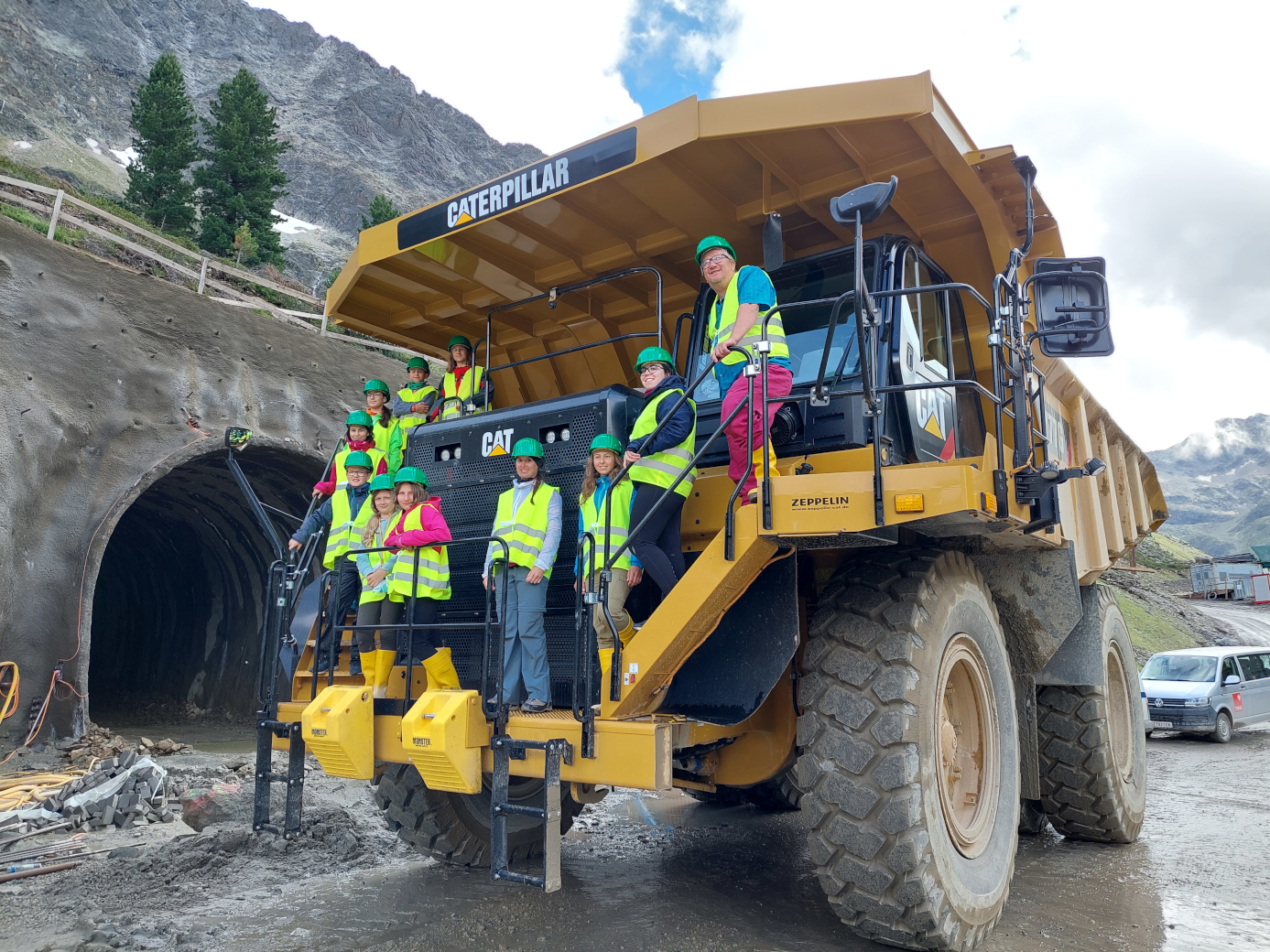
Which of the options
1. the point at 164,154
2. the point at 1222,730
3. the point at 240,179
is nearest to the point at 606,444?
the point at 1222,730

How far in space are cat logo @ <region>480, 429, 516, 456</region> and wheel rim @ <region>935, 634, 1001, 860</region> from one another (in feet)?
8.22

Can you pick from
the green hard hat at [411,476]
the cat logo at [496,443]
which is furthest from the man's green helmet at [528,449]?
the green hard hat at [411,476]

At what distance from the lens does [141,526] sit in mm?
15125

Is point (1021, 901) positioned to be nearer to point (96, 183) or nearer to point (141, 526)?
point (141, 526)

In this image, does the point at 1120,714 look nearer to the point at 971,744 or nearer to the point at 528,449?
the point at 971,744

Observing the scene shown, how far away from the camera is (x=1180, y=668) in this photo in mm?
14914

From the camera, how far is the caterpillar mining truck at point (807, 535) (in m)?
3.57

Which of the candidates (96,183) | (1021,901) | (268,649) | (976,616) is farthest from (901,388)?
(96,183)

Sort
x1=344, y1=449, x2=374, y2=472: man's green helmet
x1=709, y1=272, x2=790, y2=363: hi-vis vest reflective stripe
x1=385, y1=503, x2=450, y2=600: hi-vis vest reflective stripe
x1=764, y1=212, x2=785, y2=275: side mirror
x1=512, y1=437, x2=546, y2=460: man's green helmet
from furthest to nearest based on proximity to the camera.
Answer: x1=344, y1=449, x2=374, y2=472: man's green helmet
x1=385, y1=503, x2=450, y2=600: hi-vis vest reflective stripe
x1=764, y1=212, x2=785, y2=275: side mirror
x1=512, y1=437, x2=546, y2=460: man's green helmet
x1=709, y1=272, x2=790, y2=363: hi-vis vest reflective stripe

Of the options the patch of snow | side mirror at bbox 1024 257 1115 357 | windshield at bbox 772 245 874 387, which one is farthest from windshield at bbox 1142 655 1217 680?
the patch of snow

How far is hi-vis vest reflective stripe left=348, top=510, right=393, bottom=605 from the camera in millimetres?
5027

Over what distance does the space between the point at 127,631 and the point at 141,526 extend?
2.83 meters

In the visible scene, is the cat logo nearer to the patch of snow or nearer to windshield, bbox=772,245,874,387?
windshield, bbox=772,245,874,387

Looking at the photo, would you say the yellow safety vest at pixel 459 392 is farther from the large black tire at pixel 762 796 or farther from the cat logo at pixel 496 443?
the large black tire at pixel 762 796
